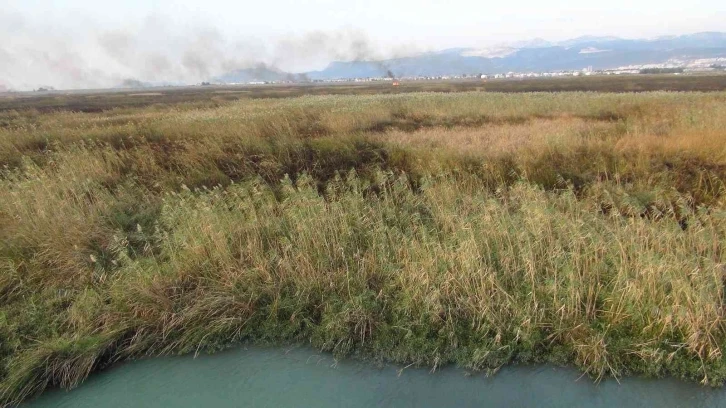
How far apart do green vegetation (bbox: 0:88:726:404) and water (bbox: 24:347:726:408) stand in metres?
0.15

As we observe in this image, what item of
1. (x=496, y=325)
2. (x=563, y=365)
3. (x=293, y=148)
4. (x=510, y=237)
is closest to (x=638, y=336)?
(x=563, y=365)

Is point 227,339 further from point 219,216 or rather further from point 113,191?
point 113,191

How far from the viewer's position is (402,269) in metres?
5.71

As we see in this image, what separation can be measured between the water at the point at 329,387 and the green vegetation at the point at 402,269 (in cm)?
15

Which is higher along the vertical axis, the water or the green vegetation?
the green vegetation

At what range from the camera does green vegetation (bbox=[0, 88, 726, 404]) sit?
4.80 metres

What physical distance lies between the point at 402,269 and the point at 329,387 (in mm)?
1733

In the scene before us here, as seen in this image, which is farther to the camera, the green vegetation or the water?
the green vegetation

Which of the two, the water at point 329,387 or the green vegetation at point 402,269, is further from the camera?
the green vegetation at point 402,269

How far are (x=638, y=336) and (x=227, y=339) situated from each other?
4.68 meters

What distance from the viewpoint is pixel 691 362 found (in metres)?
4.39

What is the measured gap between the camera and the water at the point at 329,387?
434cm

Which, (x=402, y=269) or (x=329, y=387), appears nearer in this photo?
(x=329, y=387)

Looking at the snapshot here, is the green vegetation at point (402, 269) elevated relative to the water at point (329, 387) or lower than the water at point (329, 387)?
elevated
